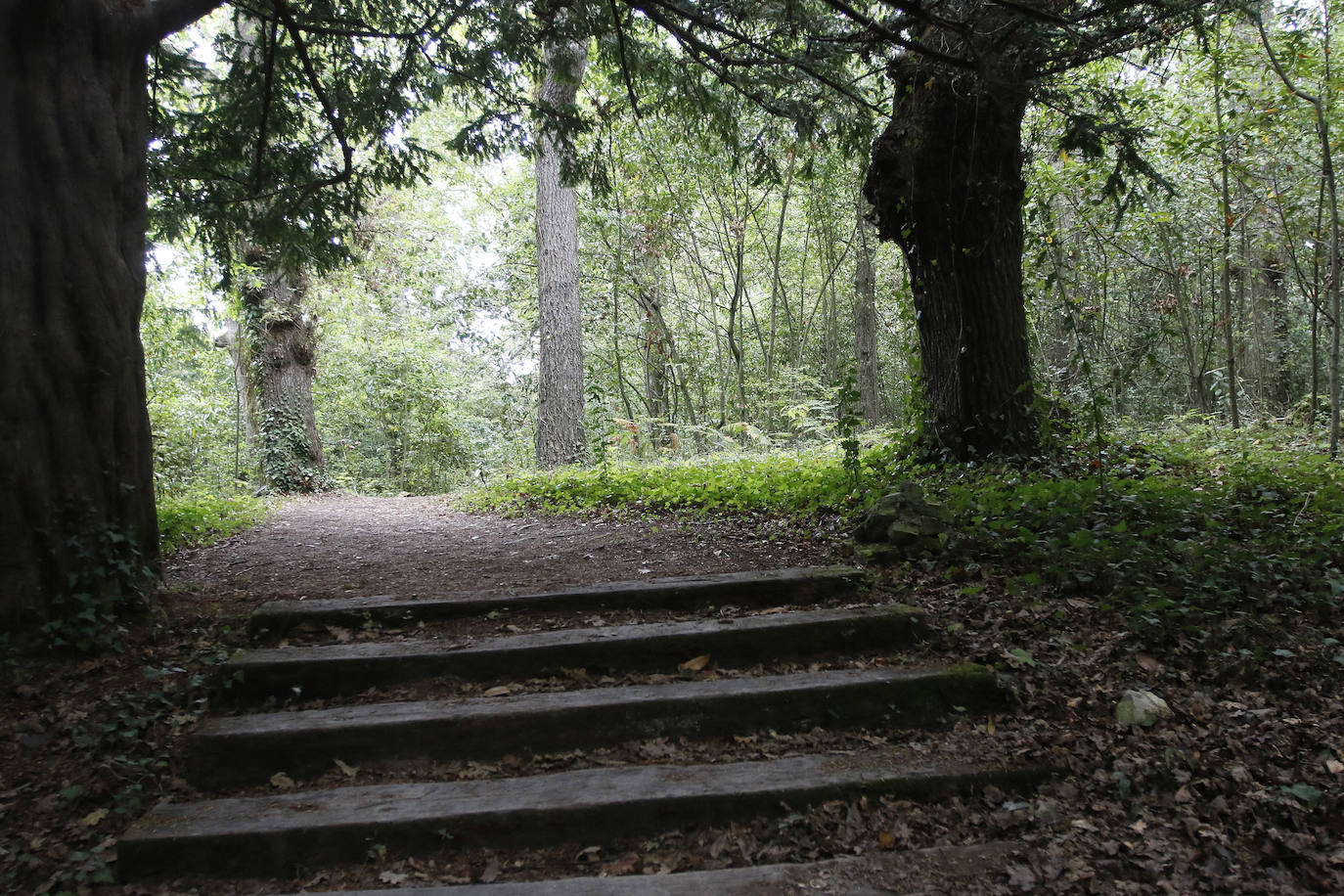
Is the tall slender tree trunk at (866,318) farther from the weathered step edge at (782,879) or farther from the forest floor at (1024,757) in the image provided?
the weathered step edge at (782,879)

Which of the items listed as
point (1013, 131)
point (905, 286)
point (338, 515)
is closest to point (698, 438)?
point (338, 515)

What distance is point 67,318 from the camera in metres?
3.60

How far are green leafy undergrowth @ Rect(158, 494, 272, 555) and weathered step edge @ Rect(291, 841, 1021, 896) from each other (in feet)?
15.6

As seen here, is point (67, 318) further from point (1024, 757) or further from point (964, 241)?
point (964, 241)

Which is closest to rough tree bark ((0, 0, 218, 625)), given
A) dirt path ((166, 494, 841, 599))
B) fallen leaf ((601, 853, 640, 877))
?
dirt path ((166, 494, 841, 599))

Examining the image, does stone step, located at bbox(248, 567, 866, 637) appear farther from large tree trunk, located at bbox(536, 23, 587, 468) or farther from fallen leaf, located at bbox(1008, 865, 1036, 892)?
large tree trunk, located at bbox(536, 23, 587, 468)

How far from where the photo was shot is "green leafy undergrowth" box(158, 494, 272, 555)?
6.75m

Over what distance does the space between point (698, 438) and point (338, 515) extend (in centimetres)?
702

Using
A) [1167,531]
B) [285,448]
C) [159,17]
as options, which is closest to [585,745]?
[1167,531]

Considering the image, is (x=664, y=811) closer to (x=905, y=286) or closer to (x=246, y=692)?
(x=246, y=692)

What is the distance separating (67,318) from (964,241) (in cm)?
612

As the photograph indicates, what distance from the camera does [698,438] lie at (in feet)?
48.0

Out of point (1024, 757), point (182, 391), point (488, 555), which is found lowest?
point (1024, 757)

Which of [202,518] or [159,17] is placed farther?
[202,518]
